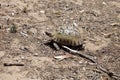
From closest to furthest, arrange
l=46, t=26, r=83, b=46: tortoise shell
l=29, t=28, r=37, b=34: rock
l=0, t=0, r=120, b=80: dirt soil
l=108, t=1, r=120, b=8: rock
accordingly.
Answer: l=0, t=0, r=120, b=80: dirt soil
l=46, t=26, r=83, b=46: tortoise shell
l=29, t=28, r=37, b=34: rock
l=108, t=1, r=120, b=8: rock

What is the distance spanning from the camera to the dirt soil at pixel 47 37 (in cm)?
413

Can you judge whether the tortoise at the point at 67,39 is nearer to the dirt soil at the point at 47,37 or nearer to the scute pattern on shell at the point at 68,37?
the scute pattern on shell at the point at 68,37

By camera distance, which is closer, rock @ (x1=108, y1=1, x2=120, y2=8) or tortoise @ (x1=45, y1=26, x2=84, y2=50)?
tortoise @ (x1=45, y1=26, x2=84, y2=50)

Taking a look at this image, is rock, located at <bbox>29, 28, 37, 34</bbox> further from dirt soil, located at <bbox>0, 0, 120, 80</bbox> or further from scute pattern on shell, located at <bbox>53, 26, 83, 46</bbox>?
scute pattern on shell, located at <bbox>53, 26, 83, 46</bbox>

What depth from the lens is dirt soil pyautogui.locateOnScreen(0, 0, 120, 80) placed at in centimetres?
413

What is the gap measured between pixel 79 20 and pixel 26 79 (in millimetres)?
1977

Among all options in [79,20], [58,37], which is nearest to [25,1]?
[79,20]

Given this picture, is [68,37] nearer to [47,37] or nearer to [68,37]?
[68,37]

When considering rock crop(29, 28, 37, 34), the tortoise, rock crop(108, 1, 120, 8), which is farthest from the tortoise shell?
rock crop(108, 1, 120, 8)

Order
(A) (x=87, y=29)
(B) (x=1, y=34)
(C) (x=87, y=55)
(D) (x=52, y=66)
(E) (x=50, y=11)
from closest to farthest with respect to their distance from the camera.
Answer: (D) (x=52, y=66)
(C) (x=87, y=55)
(B) (x=1, y=34)
(A) (x=87, y=29)
(E) (x=50, y=11)

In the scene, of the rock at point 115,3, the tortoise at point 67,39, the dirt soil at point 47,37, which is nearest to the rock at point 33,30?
the dirt soil at point 47,37

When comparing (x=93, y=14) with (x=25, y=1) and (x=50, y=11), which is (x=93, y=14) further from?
(x=25, y=1)

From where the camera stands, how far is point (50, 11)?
19.0ft

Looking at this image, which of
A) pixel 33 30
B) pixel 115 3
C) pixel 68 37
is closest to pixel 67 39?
pixel 68 37
